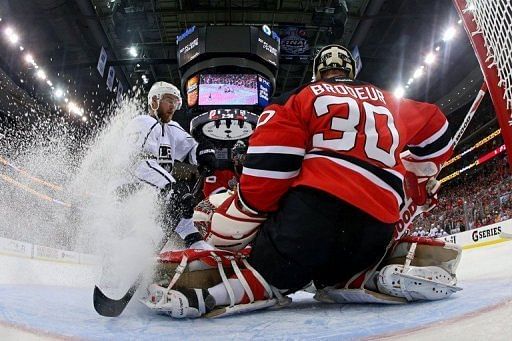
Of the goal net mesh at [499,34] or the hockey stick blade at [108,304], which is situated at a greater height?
the goal net mesh at [499,34]

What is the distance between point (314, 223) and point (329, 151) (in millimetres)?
208

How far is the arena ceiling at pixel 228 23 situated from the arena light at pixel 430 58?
0.16 metres

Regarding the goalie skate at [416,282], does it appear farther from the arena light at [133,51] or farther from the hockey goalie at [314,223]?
the arena light at [133,51]

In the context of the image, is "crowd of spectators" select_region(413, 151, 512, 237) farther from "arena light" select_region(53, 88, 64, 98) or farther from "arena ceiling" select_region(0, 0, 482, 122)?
"arena light" select_region(53, 88, 64, 98)

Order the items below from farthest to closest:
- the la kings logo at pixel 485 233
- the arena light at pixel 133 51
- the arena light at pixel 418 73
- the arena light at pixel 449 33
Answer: the arena light at pixel 418 73, the arena light at pixel 133 51, the arena light at pixel 449 33, the la kings logo at pixel 485 233

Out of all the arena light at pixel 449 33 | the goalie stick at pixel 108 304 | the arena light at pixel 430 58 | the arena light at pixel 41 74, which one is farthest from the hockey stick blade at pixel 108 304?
the arena light at pixel 41 74

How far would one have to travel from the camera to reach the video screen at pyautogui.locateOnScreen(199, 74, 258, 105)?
29.1ft

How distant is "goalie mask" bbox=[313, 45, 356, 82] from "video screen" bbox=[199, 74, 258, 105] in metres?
7.25

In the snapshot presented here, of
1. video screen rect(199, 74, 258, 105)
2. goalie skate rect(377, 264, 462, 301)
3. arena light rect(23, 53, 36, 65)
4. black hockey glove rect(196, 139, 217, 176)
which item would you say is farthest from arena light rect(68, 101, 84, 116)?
goalie skate rect(377, 264, 462, 301)

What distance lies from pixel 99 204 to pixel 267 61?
8.11 metres

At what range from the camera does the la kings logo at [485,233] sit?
425cm

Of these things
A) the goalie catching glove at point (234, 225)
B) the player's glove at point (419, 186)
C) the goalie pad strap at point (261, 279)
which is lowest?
the goalie pad strap at point (261, 279)

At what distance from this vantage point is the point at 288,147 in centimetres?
126

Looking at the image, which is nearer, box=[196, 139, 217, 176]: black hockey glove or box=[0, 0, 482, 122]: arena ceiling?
box=[196, 139, 217, 176]: black hockey glove
